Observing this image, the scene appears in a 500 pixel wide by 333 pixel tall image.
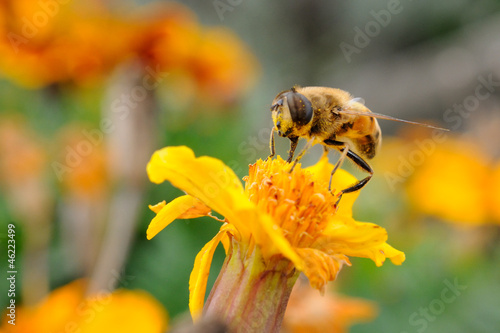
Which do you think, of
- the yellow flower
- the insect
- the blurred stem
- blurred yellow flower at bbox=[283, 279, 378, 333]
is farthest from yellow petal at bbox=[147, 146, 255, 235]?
the blurred stem

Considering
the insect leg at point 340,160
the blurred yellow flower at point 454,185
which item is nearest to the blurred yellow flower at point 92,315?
the insect leg at point 340,160

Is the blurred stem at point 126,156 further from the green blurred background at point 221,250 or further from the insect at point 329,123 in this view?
the insect at point 329,123

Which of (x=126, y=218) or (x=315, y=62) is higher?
(x=126, y=218)

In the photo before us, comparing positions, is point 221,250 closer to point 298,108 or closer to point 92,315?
point 92,315

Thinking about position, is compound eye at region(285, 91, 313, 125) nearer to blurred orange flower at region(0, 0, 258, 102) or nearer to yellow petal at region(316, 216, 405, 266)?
yellow petal at region(316, 216, 405, 266)

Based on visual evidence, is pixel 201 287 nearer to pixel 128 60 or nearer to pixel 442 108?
pixel 128 60

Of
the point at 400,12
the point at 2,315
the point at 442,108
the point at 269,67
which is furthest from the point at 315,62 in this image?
the point at 2,315
